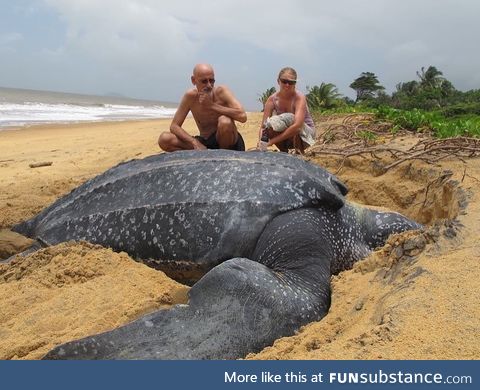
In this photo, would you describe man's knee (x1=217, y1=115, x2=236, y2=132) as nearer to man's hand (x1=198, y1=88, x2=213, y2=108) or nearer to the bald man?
the bald man

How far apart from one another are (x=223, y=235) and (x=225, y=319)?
601mm

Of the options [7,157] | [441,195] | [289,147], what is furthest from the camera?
[7,157]

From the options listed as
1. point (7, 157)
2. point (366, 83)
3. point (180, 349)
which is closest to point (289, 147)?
point (180, 349)

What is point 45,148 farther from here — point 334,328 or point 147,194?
point 334,328

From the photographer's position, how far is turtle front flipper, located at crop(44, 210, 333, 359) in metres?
1.36

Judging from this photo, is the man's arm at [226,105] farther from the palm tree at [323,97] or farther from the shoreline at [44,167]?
the palm tree at [323,97]

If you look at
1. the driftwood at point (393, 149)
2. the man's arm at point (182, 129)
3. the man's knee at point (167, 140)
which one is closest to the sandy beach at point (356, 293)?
the driftwood at point (393, 149)

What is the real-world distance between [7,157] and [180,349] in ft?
20.2

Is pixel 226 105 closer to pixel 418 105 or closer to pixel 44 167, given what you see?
pixel 44 167

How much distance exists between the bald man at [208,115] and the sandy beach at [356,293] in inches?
45.5

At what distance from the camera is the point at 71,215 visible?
2465mm

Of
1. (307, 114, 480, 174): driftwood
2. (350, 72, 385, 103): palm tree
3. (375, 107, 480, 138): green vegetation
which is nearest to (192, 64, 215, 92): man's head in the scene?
(307, 114, 480, 174): driftwood

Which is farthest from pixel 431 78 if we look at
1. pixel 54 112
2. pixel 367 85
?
pixel 54 112

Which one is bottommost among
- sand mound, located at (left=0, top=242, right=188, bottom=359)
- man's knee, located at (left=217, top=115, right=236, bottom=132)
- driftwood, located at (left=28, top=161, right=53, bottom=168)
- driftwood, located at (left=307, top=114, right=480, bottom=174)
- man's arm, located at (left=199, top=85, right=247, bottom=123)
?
sand mound, located at (left=0, top=242, right=188, bottom=359)
